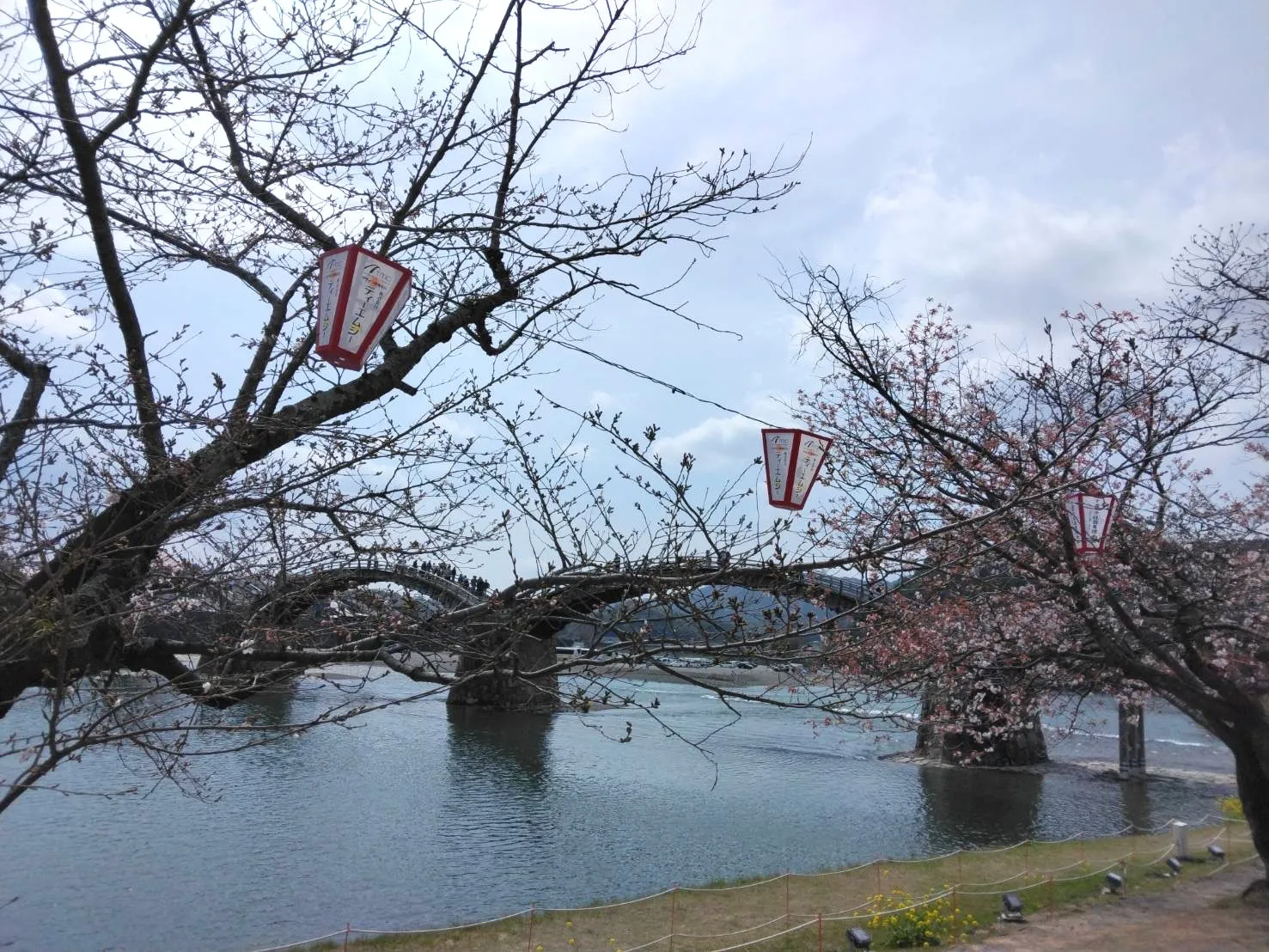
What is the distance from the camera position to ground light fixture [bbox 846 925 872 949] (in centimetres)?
883

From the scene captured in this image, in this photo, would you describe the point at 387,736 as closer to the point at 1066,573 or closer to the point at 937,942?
the point at 937,942

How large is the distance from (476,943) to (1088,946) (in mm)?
6419

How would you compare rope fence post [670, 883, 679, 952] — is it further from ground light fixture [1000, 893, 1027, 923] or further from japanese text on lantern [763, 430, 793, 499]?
japanese text on lantern [763, 430, 793, 499]

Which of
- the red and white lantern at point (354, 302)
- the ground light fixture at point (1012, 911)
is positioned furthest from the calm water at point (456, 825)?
the ground light fixture at point (1012, 911)

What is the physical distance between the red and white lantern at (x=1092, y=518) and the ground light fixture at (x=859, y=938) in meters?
4.54

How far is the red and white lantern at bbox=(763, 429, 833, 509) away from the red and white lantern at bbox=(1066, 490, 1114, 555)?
Result: 2.86 metres

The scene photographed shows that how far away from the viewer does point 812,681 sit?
3.60 m

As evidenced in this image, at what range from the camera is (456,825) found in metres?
15.2

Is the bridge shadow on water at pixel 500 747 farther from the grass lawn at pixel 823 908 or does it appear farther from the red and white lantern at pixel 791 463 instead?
the red and white lantern at pixel 791 463

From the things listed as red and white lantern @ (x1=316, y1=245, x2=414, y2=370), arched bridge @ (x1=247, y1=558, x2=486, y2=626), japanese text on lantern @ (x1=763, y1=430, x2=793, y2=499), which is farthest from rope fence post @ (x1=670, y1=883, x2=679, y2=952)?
red and white lantern @ (x1=316, y1=245, x2=414, y2=370)

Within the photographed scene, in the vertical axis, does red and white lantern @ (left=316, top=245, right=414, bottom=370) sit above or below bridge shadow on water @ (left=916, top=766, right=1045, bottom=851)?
above

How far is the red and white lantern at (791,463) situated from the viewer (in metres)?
5.06

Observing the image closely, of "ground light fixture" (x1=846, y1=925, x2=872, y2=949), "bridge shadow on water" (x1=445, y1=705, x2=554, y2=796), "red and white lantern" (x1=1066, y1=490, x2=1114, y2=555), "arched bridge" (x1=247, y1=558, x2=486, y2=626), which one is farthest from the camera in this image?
"bridge shadow on water" (x1=445, y1=705, x2=554, y2=796)

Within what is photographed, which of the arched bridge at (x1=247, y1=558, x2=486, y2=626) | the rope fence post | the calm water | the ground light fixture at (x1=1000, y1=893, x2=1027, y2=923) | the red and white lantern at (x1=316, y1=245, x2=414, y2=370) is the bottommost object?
the calm water
